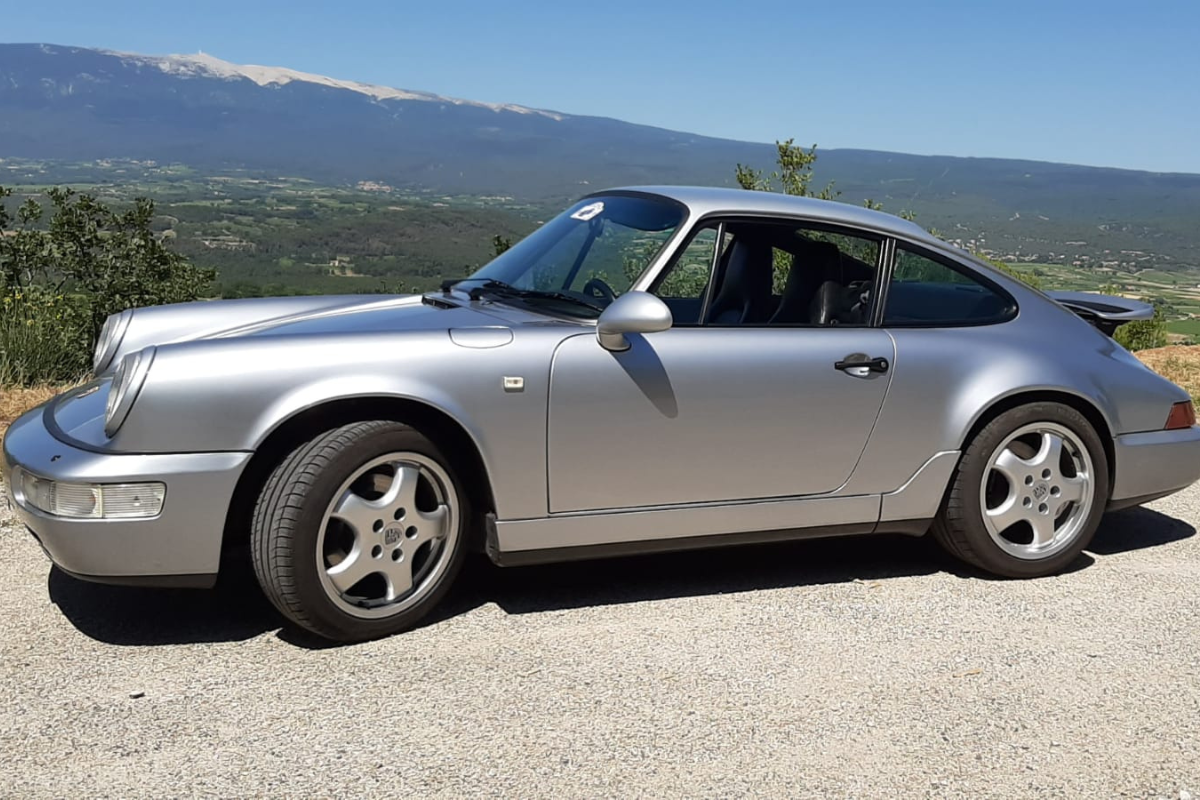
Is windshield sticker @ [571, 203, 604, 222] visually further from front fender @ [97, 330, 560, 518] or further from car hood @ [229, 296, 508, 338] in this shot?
front fender @ [97, 330, 560, 518]

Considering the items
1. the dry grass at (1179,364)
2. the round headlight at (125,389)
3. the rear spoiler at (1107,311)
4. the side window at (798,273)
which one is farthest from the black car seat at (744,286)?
the dry grass at (1179,364)

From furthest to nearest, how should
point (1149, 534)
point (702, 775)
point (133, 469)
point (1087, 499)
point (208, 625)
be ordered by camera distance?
point (1149, 534)
point (1087, 499)
point (208, 625)
point (133, 469)
point (702, 775)

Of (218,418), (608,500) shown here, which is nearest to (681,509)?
(608,500)

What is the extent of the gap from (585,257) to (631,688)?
167cm

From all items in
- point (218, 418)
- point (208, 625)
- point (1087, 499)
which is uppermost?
point (218, 418)

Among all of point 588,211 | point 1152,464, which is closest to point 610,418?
point 588,211

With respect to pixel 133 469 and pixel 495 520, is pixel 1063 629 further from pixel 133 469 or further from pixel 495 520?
pixel 133 469

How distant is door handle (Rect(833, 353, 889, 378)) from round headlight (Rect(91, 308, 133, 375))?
283 centimetres

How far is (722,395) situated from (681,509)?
43cm

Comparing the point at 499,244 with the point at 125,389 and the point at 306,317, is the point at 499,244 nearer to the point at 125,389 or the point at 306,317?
the point at 306,317

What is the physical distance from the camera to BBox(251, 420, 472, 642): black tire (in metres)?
3.24

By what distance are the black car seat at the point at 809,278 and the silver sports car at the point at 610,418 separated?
1cm

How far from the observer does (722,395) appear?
3.75 m

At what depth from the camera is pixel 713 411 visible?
374 cm
